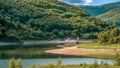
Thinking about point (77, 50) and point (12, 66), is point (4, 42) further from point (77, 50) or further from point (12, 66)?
point (12, 66)

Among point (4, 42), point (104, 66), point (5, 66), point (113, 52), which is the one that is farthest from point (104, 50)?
point (4, 42)

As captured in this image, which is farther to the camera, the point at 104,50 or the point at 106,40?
the point at 106,40

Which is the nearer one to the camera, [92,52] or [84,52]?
[92,52]

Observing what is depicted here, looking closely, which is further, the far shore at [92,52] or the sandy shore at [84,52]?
the sandy shore at [84,52]

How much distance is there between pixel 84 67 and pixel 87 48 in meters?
66.4

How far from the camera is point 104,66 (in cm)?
7275

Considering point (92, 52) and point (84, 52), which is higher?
point (92, 52)

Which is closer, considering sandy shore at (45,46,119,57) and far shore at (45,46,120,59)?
far shore at (45,46,120,59)

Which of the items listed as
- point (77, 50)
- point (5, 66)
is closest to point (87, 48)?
point (77, 50)

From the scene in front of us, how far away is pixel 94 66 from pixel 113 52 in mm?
54762

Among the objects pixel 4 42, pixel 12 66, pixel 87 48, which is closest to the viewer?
pixel 12 66

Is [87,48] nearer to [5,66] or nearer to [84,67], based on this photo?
[5,66]

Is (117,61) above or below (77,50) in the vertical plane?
above

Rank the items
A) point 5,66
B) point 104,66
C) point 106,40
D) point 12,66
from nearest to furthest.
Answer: point 12,66 < point 104,66 < point 5,66 < point 106,40
